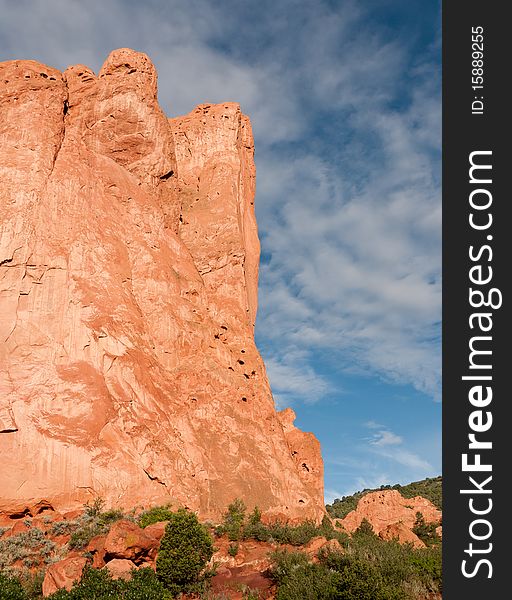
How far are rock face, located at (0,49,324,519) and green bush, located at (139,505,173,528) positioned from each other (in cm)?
171

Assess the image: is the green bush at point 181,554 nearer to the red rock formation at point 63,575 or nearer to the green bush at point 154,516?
the red rock formation at point 63,575

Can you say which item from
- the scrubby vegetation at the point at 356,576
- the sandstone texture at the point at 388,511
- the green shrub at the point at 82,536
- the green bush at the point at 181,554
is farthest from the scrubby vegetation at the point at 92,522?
the sandstone texture at the point at 388,511

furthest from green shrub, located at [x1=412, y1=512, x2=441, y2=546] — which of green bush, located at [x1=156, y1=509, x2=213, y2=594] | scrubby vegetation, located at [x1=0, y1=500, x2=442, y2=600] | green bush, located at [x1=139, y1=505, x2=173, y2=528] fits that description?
green bush, located at [x1=156, y1=509, x2=213, y2=594]

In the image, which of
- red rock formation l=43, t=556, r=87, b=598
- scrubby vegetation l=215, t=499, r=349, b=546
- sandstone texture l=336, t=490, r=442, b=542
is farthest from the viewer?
sandstone texture l=336, t=490, r=442, b=542

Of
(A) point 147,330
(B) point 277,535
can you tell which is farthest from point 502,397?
(A) point 147,330

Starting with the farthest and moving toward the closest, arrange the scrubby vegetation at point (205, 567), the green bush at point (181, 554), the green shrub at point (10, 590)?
1. the green bush at point (181, 554)
2. the scrubby vegetation at point (205, 567)
3. the green shrub at point (10, 590)

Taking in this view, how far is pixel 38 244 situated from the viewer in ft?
101

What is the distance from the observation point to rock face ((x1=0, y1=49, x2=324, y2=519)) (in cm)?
2619

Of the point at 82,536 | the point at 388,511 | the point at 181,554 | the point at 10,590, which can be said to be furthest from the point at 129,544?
the point at 388,511

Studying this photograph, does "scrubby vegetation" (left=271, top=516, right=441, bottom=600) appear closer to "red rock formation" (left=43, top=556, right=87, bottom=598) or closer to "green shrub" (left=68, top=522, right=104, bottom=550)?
"red rock formation" (left=43, top=556, right=87, bottom=598)

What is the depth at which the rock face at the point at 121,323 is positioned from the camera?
26.2 meters

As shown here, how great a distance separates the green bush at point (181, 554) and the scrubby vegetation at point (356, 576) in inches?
107

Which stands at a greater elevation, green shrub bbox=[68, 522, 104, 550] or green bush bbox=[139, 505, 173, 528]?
green bush bbox=[139, 505, 173, 528]

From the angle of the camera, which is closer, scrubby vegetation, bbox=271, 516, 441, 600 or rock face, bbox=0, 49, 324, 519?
scrubby vegetation, bbox=271, 516, 441, 600
